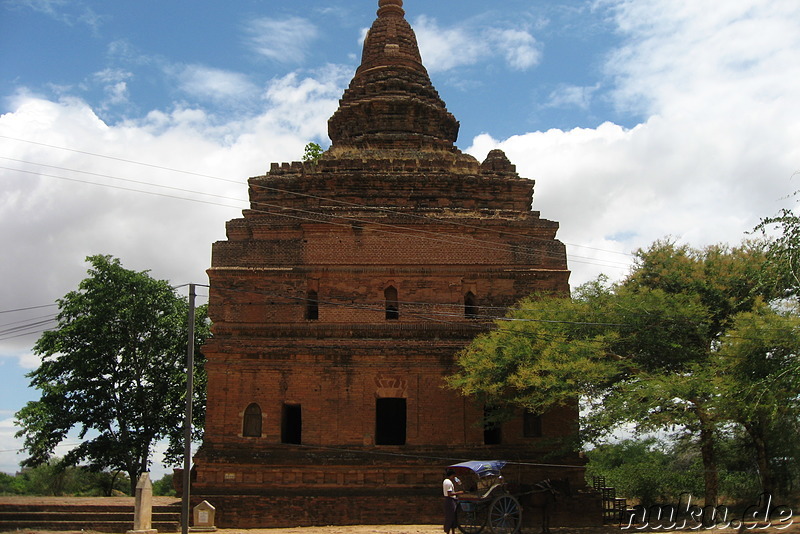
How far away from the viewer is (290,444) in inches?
771

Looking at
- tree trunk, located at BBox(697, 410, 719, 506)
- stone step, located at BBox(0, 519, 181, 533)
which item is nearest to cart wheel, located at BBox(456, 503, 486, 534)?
tree trunk, located at BBox(697, 410, 719, 506)

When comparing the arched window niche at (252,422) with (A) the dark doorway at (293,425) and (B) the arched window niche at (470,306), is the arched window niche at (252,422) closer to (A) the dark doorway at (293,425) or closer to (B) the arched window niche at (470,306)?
(A) the dark doorway at (293,425)

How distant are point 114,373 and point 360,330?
44.0 ft

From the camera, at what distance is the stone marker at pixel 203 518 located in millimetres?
17781

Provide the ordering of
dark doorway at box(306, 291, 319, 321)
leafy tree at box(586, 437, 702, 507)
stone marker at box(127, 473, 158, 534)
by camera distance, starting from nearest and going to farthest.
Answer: stone marker at box(127, 473, 158, 534)
dark doorway at box(306, 291, 319, 321)
leafy tree at box(586, 437, 702, 507)

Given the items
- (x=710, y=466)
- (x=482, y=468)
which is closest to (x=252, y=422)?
(x=482, y=468)

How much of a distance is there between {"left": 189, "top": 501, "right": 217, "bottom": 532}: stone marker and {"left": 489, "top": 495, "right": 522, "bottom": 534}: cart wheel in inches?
270

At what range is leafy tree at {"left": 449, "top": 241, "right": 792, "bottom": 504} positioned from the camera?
1581 cm

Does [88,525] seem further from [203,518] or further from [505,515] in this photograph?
[505,515]

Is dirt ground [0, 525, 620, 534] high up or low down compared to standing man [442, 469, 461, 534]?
down

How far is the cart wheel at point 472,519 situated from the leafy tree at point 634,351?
9.40 feet

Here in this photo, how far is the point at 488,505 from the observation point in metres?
15.2

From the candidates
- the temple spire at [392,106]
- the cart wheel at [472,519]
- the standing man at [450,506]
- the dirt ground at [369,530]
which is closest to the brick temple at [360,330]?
the dirt ground at [369,530]

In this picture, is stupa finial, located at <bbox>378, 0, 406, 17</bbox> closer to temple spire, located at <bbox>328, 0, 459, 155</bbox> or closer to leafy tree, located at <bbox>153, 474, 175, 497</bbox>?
temple spire, located at <bbox>328, 0, 459, 155</bbox>
